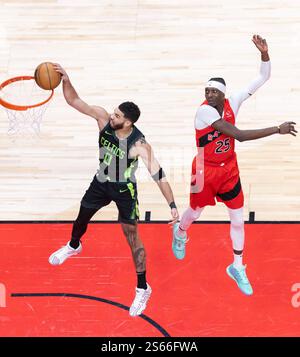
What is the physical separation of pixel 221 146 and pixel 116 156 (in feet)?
3.38

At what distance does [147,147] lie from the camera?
7.30 metres

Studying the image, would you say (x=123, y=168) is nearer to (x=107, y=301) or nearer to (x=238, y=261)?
(x=107, y=301)

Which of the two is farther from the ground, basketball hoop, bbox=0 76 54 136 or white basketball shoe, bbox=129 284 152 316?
basketball hoop, bbox=0 76 54 136

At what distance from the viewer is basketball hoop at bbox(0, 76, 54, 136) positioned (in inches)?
355

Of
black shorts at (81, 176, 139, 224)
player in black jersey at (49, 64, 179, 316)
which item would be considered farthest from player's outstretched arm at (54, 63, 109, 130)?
black shorts at (81, 176, 139, 224)

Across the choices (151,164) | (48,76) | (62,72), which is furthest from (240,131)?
(48,76)

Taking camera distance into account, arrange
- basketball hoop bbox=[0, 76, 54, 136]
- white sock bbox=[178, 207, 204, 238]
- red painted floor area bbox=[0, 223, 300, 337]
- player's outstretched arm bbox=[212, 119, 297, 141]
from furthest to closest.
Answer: basketball hoop bbox=[0, 76, 54, 136], white sock bbox=[178, 207, 204, 238], red painted floor area bbox=[0, 223, 300, 337], player's outstretched arm bbox=[212, 119, 297, 141]

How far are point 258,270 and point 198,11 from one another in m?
4.22

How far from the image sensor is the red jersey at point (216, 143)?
7211 mm

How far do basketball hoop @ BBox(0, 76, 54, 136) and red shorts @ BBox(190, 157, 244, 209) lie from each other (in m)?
2.33

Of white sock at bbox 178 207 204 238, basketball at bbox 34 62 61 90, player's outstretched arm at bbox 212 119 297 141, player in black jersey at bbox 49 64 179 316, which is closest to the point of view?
player's outstretched arm at bbox 212 119 297 141

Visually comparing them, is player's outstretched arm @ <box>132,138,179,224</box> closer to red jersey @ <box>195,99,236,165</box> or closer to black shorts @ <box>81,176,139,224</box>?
black shorts @ <box>81,176,139,224</box>

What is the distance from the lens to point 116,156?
726 centimetres

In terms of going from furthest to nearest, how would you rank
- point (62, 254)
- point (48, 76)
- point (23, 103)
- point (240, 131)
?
1. point (23, 103)
2. point (62, 254)
3. point (48, 76)
4. point (240, 131)
